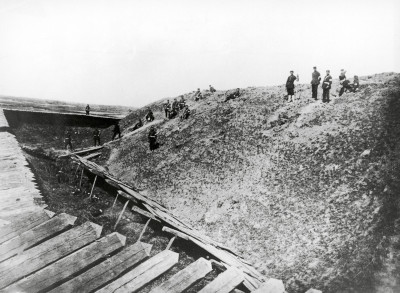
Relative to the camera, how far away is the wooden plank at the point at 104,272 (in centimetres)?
442

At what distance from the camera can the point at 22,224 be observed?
16.1ft

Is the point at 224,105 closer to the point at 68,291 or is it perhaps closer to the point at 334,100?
the point at 334,100

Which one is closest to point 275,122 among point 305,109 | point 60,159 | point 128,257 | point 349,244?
point 305,109

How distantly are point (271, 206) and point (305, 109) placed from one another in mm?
8272

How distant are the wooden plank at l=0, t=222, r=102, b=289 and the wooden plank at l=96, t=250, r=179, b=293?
0.80 meters

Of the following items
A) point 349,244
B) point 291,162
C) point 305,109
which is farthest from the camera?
point 305,109

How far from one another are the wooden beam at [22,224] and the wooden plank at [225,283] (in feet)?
9.47

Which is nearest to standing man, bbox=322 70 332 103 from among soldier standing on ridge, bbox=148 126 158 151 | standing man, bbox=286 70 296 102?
standing man, bbox=286 70 296 102

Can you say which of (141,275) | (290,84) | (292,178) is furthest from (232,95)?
(141,275)

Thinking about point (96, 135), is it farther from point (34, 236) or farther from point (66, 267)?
point (66, 267)

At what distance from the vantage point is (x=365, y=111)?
652 inches

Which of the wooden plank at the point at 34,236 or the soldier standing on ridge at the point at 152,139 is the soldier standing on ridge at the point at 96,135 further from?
the wooden plank at the point at 34,236

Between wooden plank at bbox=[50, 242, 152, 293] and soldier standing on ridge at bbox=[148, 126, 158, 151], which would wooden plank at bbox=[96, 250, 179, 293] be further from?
soldier standing on ridge at bbox=[148, 126, 158, 151]

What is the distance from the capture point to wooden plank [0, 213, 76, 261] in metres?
4.50
